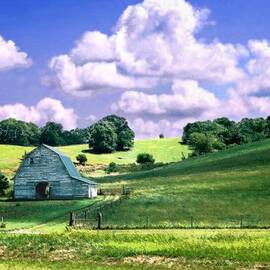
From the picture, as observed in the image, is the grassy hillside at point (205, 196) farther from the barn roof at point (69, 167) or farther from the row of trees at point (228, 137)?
the row of trees at point (228, 137)

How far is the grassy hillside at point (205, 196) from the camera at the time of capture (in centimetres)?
6469

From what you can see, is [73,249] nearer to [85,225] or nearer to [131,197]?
[85,225]

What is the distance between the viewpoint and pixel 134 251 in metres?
36.7

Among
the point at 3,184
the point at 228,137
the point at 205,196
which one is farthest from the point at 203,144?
the point at 205,196

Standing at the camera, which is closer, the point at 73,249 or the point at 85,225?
the point at 73,249

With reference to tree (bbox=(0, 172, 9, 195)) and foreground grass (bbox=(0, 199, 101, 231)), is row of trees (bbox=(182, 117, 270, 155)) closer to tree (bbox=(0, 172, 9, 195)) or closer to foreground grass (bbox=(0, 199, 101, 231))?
tree (bbox=(0, 172, 9, 195))

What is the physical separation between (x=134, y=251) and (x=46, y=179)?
201 ft

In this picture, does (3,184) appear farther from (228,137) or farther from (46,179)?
(228,137)

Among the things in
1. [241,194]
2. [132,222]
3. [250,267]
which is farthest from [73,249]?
[241,194]

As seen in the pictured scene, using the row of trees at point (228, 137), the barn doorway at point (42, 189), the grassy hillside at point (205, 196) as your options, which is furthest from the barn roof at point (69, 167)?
the row of trees at point (228, 137)

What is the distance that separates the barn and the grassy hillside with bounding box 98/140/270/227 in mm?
9767

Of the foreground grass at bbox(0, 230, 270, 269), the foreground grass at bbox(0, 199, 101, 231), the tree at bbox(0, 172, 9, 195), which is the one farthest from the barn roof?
the foreground grass at bbox(0, 230, 270, 269)

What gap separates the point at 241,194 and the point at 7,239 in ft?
143

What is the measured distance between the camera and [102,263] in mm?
34344
